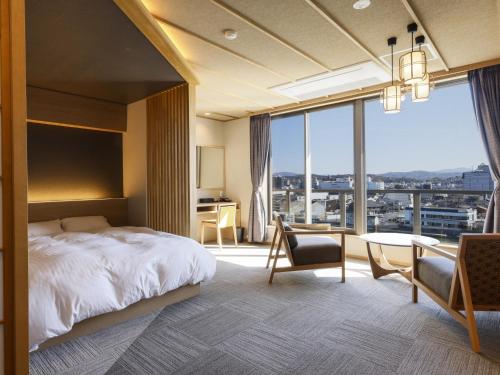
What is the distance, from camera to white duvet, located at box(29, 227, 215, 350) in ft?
6.11

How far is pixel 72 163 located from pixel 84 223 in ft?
3.09

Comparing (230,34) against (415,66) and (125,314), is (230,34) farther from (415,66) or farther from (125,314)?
(125,314)

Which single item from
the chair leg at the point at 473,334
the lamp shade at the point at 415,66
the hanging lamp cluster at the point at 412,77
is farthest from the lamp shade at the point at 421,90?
the chair leg at the point at 473,334

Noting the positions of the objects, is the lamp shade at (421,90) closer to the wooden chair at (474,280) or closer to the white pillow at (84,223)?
the wooden chair at (474,280)

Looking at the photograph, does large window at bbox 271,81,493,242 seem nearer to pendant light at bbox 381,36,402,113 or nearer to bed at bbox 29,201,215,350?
pendant light at bbox 381,36,402,113

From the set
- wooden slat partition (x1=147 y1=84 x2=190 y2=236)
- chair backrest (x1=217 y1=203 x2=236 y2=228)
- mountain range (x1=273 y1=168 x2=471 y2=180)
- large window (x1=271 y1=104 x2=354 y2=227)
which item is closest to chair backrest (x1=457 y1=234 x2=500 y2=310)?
mountain range (x1=273 y1=168 x2=471 y2=180)

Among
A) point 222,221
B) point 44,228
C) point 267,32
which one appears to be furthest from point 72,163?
point 267,32

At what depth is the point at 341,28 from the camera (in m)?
2.62

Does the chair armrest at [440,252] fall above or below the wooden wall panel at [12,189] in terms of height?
below

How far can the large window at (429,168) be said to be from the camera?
3.86 metres

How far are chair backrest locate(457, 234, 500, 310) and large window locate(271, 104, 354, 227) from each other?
2652mm

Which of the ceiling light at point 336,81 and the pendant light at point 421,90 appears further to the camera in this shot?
the ceiling light at point 336,81

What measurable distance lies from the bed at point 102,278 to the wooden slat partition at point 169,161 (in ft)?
2.55

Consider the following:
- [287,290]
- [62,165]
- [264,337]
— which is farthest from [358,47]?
[62,165]
